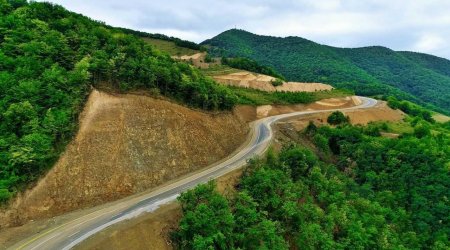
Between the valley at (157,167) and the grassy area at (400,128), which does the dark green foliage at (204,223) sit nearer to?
the valley at (157,167)

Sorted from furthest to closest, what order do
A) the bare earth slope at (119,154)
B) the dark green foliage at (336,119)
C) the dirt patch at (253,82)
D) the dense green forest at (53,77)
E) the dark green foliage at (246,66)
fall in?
the dark green foliage at (246,66)
the dirt patch at (253,82)
the dark green foliage at (336,119)
the dense green forest at (53,77)
the bare earth slope at (119,154)

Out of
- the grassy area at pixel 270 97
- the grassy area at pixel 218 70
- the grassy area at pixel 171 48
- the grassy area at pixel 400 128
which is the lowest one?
the grassy area at pixel 400 128

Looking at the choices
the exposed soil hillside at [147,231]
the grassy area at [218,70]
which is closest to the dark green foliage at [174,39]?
the grassy area at [218,70]

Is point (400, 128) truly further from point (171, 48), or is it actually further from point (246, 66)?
point (171, 48)

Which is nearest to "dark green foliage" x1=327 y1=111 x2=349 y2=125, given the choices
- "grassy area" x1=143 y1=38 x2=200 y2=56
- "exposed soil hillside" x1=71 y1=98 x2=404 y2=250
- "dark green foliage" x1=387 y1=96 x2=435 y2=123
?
"dark green foliage" x1=387 y1=96 x2=435 y2=123

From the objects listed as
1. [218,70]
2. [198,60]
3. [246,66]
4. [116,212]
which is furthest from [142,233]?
[246,66]

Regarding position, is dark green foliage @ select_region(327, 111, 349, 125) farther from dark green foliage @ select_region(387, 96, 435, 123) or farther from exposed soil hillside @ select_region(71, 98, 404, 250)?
exposed soil hillside @ select_region(71, 98, 404, 250)
